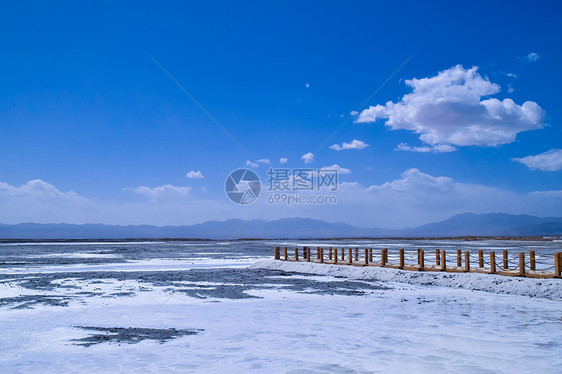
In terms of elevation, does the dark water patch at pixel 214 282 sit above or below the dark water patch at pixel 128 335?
below

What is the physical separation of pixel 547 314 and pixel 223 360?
981 centimetres

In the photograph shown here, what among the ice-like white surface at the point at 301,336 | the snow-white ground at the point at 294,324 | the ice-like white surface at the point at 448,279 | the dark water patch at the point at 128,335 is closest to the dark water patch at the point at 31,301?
the snow-white ground at the point at 294,324

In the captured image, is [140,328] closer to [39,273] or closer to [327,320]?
[327,320]

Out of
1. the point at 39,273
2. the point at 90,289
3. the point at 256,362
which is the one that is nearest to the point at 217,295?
the point at 90,289

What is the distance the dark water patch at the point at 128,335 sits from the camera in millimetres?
10266

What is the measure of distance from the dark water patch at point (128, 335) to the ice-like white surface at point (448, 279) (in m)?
12.7

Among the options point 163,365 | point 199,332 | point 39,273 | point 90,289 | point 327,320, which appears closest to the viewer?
point 163,365

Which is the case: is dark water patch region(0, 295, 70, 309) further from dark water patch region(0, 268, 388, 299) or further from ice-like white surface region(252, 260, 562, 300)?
ice-like white surface region(252, 260, 562, 300)

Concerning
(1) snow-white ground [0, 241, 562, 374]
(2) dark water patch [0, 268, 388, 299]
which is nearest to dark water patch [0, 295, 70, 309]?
(1) snow-white ground [0, 241, 562, 374]

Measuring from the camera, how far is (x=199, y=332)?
11.3m

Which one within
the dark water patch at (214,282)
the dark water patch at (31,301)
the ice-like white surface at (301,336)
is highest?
the dark water patch at (31,301)

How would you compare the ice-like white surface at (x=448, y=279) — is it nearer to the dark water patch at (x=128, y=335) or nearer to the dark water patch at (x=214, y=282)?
the dark water patch at (x=214, y=282)

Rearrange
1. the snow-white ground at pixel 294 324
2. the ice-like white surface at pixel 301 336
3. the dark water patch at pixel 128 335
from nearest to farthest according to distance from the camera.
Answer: the ice-like white surface at pixel 301 336, the snow-white ground at pixel 294 324, the dark water patch at pixel 128 335

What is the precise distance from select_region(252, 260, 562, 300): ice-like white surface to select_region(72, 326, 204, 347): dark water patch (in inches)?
500
